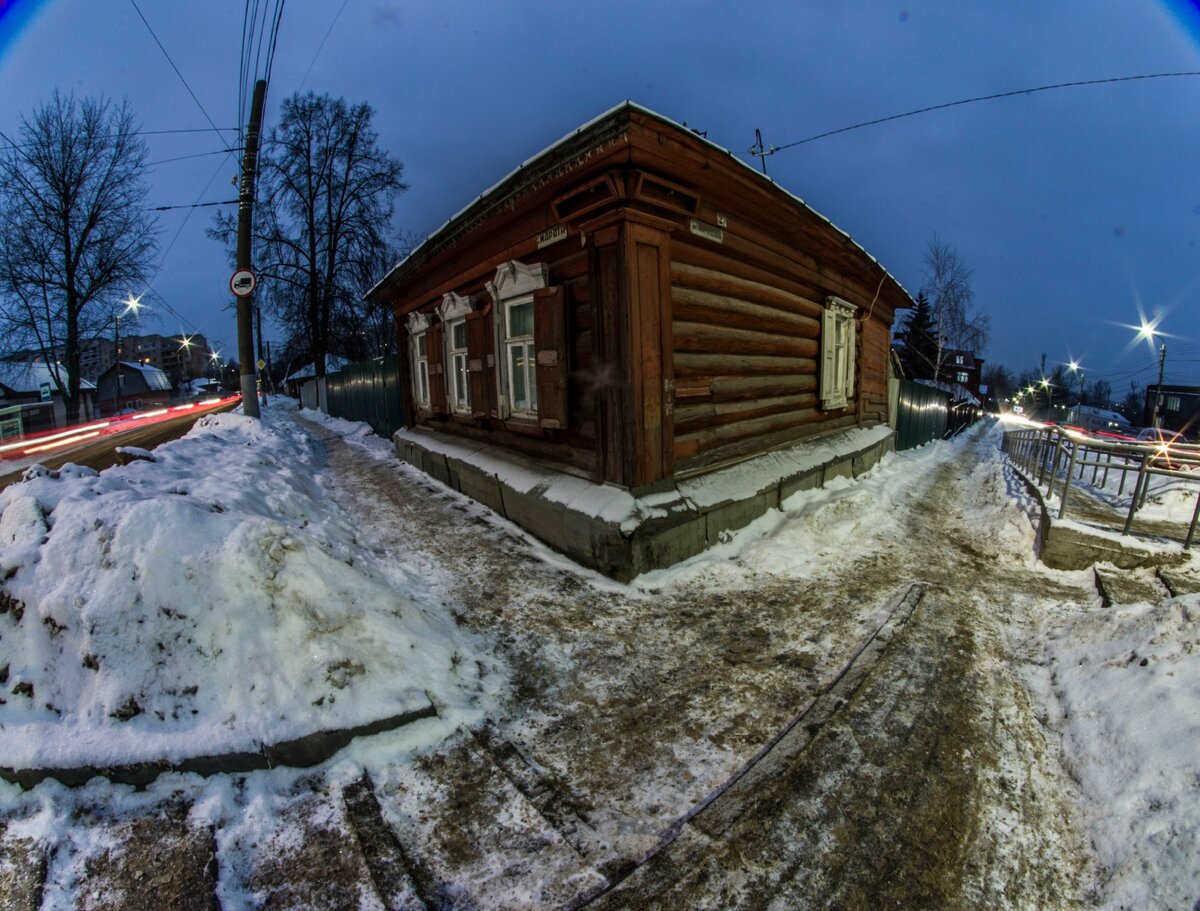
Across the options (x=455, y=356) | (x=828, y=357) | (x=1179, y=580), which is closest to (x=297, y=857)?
(x=1179, y=580)

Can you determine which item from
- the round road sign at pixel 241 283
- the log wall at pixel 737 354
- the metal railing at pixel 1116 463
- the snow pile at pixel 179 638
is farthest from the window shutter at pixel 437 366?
the metal railing at pixel 1116 463

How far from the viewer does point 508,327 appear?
616cm

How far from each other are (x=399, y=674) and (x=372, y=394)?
569 inches

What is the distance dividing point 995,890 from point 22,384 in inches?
2233

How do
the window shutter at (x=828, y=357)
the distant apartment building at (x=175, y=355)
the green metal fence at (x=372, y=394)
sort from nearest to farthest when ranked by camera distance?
the window shutter at (x=828, y=357)
the green metal fence at (x=372, y=394)
the distant apartment building at (x=175, y=355)

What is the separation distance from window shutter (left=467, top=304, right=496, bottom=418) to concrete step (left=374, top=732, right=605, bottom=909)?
4.91 m

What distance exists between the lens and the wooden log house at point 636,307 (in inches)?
175

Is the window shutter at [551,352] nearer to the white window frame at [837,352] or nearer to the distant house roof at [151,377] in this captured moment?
the white window frame at [837,352]

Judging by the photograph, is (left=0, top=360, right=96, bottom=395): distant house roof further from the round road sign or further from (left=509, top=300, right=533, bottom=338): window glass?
(left=509, top=300, right=533, bottom=338): window glass

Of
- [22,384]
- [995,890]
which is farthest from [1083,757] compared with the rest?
[22,384]

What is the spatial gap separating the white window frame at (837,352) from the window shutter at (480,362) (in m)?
5.28

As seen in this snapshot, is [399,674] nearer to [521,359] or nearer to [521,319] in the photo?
[521,359]

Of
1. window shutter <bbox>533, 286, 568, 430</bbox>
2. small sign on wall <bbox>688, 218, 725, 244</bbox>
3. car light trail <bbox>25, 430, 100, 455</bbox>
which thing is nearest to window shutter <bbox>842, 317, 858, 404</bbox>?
small sign on wall <bbox>688, 218, 725, 244</bbox>

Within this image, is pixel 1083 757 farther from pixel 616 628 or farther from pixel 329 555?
pixel 329 555
